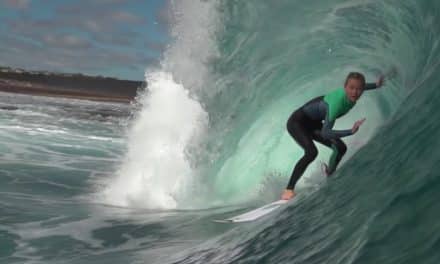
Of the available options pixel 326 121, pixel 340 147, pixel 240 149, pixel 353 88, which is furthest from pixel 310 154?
pixel 240 149

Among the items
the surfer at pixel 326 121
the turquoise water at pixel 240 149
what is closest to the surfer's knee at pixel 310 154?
the surfer at pixel 326 121

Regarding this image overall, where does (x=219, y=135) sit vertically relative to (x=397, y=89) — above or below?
above

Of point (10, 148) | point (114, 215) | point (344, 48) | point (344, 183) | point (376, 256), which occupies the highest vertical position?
point (10, 148)

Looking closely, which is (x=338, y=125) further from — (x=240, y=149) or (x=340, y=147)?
(x=340, y=147)

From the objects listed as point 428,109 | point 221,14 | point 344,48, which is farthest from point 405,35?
point 428,109

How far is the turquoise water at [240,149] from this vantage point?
17.9 ft

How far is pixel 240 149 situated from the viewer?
11.7 metres

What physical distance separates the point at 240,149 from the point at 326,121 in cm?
498

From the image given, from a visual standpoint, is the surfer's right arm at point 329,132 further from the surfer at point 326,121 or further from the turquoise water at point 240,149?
the turquoise water at point 240,149

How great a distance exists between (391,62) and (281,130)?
265 cm

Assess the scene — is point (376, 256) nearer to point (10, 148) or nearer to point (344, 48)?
point (344, 48)

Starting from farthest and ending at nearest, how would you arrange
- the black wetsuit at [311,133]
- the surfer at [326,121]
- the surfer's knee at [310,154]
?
1. the surfer's knee at [310,154]
2. the black wetsuit at [311,133]
3. the surfer at [326,121]

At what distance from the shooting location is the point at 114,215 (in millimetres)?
8953

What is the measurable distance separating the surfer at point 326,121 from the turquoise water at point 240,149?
239 mm
